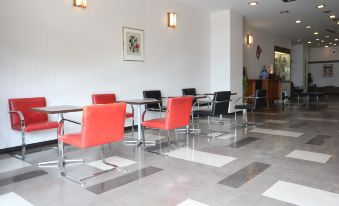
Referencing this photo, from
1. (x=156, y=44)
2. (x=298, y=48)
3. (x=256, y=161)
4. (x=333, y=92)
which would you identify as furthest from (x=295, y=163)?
(x=333, y=92)

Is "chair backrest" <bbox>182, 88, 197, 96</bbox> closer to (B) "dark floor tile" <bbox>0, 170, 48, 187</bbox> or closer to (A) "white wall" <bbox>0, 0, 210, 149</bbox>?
(A) "white wall" <bbox>0, 0, 210, 149</bbox>

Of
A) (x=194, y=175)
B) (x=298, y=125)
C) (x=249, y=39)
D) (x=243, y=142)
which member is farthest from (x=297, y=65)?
(x=194, y=175)

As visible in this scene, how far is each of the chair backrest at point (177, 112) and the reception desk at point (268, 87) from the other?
6.57 m

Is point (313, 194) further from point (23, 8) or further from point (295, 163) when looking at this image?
point (23, 8)

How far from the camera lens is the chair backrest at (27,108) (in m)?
4.21

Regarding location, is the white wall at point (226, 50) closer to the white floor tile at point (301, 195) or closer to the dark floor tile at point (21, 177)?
the white floor tile at point (301, 195)

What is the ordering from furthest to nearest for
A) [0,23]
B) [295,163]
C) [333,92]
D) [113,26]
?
[333,92]
[113,26]
[0,23]
[295,163]

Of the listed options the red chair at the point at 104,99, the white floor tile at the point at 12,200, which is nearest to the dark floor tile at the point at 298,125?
the red chair at the point at 104,99

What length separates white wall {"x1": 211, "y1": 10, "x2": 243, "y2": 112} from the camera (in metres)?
8.42

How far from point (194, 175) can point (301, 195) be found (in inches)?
44.1

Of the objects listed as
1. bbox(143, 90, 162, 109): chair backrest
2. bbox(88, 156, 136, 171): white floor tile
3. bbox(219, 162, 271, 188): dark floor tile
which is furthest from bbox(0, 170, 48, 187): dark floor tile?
bbox(143, 90, 162, 109): chair backrest

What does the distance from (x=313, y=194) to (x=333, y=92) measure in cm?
1829

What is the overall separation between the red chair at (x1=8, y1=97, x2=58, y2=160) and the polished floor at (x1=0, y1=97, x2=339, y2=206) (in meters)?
0.46

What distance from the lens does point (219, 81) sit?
8711 millimetres
